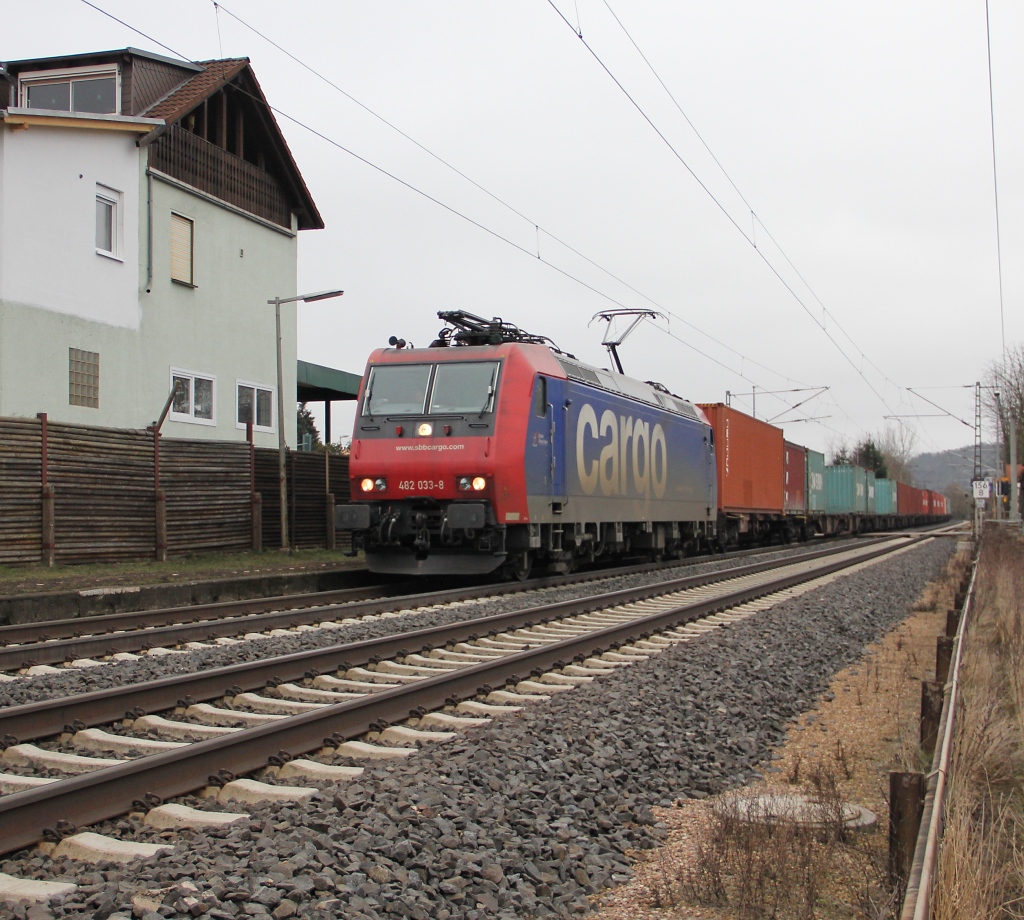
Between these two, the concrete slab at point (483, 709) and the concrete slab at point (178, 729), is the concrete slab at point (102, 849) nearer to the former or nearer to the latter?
the concrete slab at point (178, 729)

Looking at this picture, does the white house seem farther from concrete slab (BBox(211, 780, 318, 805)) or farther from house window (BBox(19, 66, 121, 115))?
concrete slab (BBox(211, 780, 318, 805))

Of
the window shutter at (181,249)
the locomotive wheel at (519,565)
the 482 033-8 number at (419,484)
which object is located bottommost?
the locomotive wheel at (519,565)

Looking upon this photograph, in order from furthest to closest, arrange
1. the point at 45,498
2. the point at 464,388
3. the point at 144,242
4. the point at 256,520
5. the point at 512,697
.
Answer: the point at 144,242 < the point at 256,520 < the point at 45,498 < the point at 464,388 < the point at 512,697

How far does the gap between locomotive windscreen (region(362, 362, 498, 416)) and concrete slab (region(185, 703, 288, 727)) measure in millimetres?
8116

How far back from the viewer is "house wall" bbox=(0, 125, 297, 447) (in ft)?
59.3

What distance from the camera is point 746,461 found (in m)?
27.4

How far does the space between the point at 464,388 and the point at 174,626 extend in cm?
586

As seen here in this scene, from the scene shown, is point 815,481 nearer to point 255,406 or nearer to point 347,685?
point 255,406

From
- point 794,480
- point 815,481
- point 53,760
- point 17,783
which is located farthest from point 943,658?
point 815,481

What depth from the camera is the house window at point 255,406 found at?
24.0m

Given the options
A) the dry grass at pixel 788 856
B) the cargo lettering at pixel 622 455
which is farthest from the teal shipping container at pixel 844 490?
the dry grass at pixel 788 856

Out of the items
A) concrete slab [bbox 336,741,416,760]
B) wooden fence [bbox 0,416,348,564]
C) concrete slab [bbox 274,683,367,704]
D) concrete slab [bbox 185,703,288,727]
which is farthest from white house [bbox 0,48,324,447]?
concrete slab [bbox 336,741,416,760]

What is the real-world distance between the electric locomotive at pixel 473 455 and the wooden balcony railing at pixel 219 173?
934 cm

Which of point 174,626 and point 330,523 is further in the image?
point 330,523
